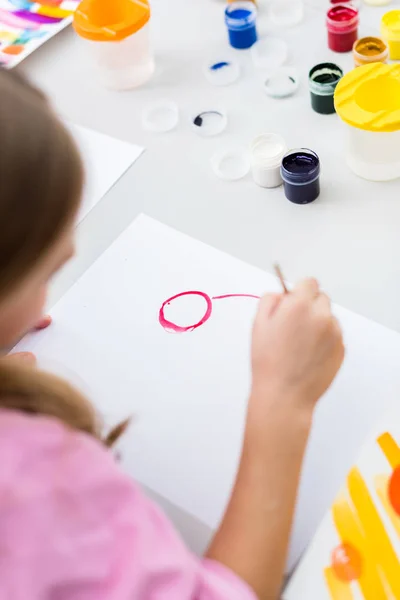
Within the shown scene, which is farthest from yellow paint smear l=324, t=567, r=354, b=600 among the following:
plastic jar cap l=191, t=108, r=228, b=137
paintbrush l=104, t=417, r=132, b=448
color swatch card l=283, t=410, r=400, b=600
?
plastic jar cap l=191, t=108, r=228, b=137

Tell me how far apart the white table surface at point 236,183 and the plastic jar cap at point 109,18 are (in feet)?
0.27

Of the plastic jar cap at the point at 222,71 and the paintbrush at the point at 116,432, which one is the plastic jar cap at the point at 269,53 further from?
the paintbrush at the point at 116,432

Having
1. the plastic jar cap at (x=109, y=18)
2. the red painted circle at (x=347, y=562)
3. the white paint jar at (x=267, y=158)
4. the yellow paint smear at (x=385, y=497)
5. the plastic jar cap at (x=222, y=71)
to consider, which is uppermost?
the plastic jar cap at (x=109, y=18)

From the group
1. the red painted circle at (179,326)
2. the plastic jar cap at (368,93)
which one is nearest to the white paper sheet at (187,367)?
the red painted circle at (179,326)

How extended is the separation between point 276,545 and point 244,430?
107mm

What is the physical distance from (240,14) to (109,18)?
0.20 metres

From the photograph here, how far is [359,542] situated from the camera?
1.85 feet

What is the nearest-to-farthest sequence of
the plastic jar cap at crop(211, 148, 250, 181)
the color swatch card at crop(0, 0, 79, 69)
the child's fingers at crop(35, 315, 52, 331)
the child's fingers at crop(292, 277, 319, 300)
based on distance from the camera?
the child's fingers at crop(292, 277, 319, 300) → the child's fingers at crop(35, 315, 52, 331) → the plastic jar cap at crop(211, 148, 250, 181) → the color swatch card at crop(0, 0, 79, 69)

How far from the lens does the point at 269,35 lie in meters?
1.03

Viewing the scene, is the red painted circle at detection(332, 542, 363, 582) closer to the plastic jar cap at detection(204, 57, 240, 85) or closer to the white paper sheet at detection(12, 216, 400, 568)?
the white paper sheet at detection(12, 216, 400, 568)

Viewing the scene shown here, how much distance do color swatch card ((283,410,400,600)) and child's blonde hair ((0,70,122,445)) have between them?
0.32 m

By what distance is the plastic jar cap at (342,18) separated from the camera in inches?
37.5

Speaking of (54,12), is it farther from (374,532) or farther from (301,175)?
(374,532)

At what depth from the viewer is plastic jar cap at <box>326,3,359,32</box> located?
95 centimetres
